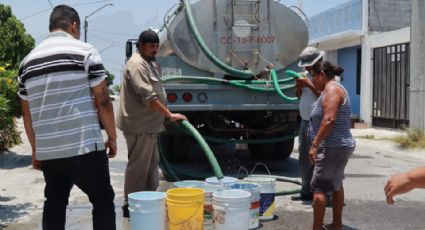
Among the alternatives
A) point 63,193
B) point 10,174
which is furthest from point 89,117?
point 10,174

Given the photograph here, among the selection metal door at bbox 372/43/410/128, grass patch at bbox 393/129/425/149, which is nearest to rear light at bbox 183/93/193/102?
grass patch at bbox 393/129/425/149

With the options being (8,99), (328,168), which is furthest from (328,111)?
(8,99)

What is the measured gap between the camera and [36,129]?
11.4ft

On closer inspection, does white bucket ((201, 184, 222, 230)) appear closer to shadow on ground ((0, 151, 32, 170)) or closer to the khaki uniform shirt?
the khaki uniform shirt

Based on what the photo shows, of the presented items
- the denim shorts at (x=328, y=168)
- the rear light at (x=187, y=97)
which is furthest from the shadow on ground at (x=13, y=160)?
the denim shorts at (x=328, y=168)

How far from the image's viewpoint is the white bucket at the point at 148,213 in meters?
3.94

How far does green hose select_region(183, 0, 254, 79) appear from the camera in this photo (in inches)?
273

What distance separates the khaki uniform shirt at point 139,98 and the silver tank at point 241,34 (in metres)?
2.41

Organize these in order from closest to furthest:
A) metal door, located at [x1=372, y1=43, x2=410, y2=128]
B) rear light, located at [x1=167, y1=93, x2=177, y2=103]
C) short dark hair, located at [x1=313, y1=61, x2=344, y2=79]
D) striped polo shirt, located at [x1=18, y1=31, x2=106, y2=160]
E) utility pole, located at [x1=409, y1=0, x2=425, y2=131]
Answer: striped polo shirt, located at [x1=18, y1=31, x2=106, y2=160] → short dark hair, located at [x1=313, y1=61, x2=344, y2=79] → rear light, located at [x1=167, y1=93, x2=177, y2=103] → utility pole, located at [x1=409, y1=0, x2=425, y2=131] → metal door, located at [x1=372, y1=43, x2=410, y2=128]

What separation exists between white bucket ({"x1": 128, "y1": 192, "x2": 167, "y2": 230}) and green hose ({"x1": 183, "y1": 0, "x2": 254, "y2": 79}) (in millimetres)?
3261

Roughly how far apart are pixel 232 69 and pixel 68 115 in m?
3.95

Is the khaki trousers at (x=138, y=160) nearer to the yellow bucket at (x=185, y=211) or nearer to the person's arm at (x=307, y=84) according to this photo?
the yellow bucket at (x=185, y=211)

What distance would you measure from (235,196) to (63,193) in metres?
1.40

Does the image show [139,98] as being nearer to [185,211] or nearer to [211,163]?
[211,163]
